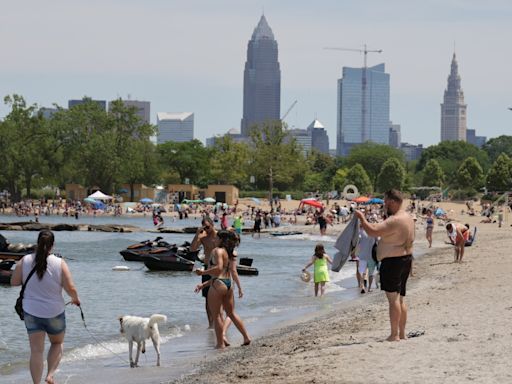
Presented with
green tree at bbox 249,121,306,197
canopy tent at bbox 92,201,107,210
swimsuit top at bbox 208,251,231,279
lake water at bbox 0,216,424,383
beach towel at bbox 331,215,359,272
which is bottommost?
lake water at bbox 0,216,424,383

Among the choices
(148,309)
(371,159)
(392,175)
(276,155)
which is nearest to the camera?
(148,309)

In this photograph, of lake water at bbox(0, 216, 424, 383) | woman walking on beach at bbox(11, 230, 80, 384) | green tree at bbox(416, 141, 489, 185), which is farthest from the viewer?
green tree at bbox(416, 141, 489, 185)

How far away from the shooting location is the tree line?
105562mm

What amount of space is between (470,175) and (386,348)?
11035 cm

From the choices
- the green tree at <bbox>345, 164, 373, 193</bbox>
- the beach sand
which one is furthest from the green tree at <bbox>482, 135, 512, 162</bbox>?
the beach sand

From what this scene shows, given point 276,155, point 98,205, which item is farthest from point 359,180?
point 98,205

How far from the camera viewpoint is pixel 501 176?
107250 millimetres

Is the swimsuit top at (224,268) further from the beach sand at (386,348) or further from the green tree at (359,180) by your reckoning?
the green tree at (359,180)

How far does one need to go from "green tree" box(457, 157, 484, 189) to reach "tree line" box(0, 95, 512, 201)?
12cm

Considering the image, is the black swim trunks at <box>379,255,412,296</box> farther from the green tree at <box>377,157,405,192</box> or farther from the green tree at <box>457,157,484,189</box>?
the green tree at <box>377,157,405,192</box>

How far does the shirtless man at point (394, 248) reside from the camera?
10367 millimetres

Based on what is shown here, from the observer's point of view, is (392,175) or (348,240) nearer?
(348,240)

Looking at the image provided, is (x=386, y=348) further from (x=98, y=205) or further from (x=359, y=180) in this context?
(x=359, y=180)

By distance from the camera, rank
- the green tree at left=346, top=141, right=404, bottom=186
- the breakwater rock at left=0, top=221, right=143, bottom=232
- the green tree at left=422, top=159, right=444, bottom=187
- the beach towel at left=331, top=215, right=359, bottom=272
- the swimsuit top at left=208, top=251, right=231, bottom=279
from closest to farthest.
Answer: the beach towel at left=331, top=215, right=359, bottom=272, the swimsuit top at left=208, top=251, right=231, bottom=279, the breakwater rock at left=0, top=221, right=143, bottom=232, the green tree at left=422, top=159, right=444, bottom=187, the green tree at left=346, top=141, right=404, bottom=186
